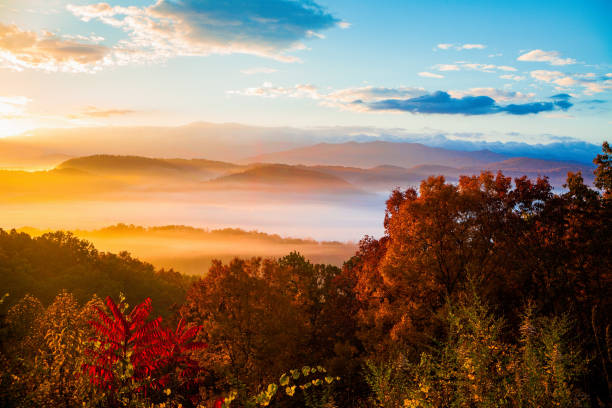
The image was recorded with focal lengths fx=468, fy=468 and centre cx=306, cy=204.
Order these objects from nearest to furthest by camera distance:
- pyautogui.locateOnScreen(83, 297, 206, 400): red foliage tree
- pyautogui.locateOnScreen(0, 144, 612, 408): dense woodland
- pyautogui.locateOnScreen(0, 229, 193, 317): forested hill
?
1. pyautogui.locateOnScreen(83, 297, 206, 400): red foliage tree
2. pyautogui.locateOnScreen(0, 144, 612, 408): dense woodland
3. pyautogui.locateOnScreen(0, 229, 193, 317): forested hill

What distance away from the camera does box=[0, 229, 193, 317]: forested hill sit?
59.0 meters

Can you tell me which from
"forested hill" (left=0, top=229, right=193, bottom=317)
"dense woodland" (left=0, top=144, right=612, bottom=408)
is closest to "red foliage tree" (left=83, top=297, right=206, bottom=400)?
"dense woodland" (left=0, top=144, right=612, bottom=408)

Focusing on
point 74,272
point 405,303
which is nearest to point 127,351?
point 405,303

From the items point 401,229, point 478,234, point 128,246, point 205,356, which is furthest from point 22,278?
point 128,246

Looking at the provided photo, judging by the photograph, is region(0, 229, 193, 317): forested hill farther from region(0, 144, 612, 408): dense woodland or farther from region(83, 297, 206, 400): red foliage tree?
region(83, 297, 206, 400): red foliage tree

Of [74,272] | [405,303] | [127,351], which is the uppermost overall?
[127,351]

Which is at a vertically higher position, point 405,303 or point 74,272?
point 405,303

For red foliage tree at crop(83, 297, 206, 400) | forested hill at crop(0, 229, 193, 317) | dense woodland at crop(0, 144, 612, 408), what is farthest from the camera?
forested hill at crop(0, 229, 193, 317)

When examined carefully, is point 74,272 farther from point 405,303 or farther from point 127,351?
point 127,351

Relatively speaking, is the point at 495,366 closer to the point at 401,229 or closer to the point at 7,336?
the point at 401,229

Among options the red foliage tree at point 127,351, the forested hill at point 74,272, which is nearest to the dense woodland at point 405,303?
the red foliage tree at point 127,351

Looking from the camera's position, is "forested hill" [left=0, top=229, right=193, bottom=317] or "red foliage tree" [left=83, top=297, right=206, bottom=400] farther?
"forested hill" [left=0, top=229, right=193, bottom=317]

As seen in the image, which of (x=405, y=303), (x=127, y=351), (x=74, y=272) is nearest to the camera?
(x=127, y=351)

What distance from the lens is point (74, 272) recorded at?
226 feet
